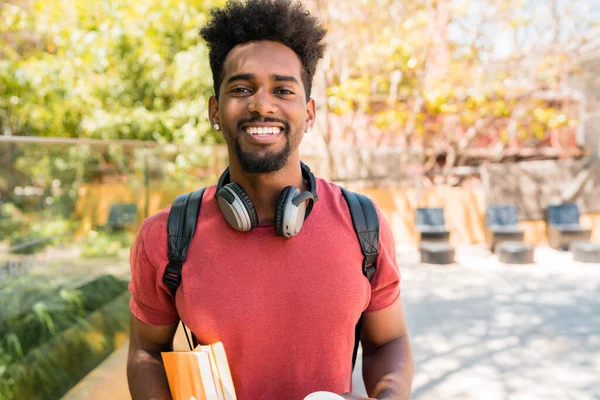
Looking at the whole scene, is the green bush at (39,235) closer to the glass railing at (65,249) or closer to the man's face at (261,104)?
the glass railing at (65,249)

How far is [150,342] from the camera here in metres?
1.69

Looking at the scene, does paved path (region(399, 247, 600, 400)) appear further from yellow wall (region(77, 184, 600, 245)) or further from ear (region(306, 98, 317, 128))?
ear (region(306, 98, 317, 128))

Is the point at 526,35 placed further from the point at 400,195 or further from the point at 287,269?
the point at 287,269

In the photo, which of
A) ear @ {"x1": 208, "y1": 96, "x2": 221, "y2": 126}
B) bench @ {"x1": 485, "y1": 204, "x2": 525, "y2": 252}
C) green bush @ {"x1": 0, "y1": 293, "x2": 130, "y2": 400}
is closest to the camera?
ear @ {"x1": 208, "y1": 96, "x2": 221, "y2": 126}

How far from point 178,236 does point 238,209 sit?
19cm

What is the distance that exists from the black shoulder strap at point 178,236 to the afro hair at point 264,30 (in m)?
0.37

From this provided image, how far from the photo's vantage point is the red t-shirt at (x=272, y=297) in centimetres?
150

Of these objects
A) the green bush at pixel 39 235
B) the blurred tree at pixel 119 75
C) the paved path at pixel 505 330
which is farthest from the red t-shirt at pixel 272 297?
the blurred tree at pixel 119 75

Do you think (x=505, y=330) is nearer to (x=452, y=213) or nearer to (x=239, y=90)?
(x=239, y=90)

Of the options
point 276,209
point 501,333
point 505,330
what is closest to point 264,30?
point 276,209

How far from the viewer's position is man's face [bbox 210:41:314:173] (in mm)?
1578

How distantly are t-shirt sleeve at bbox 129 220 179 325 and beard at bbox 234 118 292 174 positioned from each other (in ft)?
1.08

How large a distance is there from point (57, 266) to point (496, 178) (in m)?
11.2

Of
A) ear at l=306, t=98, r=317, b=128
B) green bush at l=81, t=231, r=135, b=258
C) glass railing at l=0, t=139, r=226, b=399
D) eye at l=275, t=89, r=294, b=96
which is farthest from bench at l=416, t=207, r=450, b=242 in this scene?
eye at l=275, t=89, r=294, b=96
